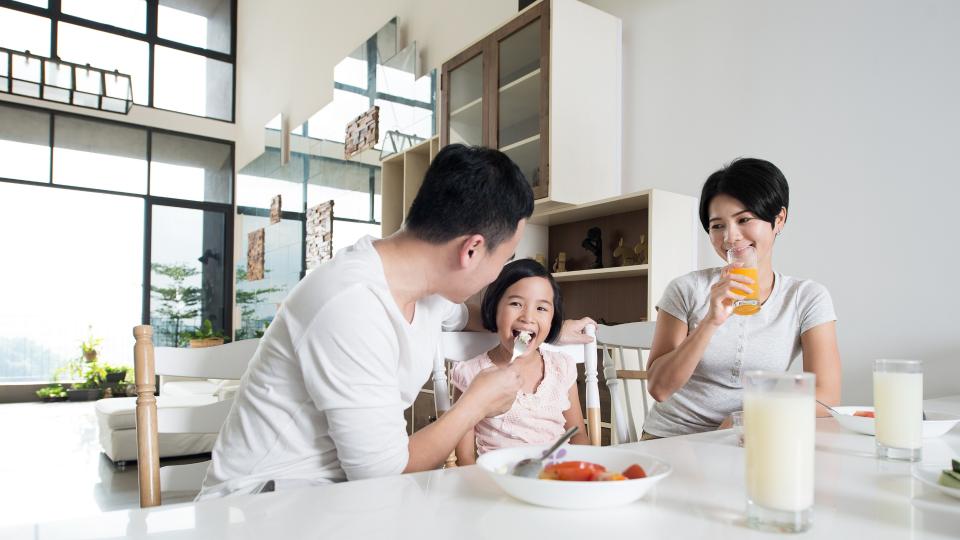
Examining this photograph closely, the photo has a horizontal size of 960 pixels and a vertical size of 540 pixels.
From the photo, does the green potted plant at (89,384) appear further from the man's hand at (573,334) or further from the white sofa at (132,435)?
the man's hand at (573,334)

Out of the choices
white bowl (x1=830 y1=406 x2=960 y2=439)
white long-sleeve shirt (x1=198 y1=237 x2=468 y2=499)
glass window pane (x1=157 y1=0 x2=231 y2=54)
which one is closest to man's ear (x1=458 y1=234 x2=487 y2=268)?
white long-sleeve shirt (x1=198 y1=237 x2=468 y2=499)

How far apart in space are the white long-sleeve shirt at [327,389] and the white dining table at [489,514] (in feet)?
0.45

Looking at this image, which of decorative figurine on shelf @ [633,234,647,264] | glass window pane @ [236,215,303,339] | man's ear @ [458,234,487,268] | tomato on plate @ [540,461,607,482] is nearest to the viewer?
tomato on plate @ [540,461,607,482]

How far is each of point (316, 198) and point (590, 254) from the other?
332 cm

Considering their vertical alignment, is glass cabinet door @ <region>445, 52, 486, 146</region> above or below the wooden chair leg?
above

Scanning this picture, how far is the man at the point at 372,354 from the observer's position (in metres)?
0.94

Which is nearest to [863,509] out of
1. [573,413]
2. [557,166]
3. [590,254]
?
[573,413]

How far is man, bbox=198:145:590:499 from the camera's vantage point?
938mm

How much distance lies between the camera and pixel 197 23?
28.4 feet

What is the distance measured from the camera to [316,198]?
588 centimetres

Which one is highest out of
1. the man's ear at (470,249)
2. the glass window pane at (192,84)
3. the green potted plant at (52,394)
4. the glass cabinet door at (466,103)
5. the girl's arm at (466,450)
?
the glass window pane at (192,84)

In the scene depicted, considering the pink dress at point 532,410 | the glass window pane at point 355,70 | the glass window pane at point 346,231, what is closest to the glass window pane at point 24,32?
the glass window pane at point 355,70

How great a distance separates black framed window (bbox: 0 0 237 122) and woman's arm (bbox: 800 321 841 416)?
27.2 feet

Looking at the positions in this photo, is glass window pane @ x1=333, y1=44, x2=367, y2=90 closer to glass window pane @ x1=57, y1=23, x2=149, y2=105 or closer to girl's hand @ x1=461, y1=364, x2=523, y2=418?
glass window pane @ x1=57, y1=23, x2=149, y2=105
